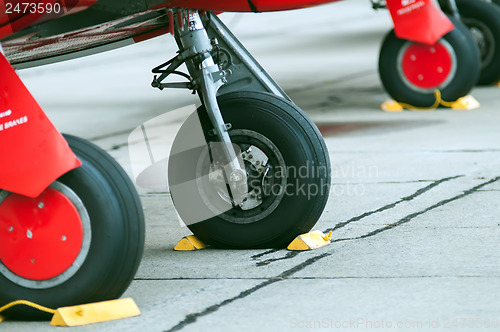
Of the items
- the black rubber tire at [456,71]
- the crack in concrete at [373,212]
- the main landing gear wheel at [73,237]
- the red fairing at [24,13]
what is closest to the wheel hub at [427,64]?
the black rubber tire at [456,71]

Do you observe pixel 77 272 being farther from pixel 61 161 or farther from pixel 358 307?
pixel 358 307

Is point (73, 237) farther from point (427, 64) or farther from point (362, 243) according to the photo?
point (427, 64)

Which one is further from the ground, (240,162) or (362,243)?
(240,162)

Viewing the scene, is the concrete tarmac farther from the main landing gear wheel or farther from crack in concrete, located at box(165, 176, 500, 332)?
the main landing gear wheel

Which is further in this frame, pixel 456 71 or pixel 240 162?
pixel 456 71

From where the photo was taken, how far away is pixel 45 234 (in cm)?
339

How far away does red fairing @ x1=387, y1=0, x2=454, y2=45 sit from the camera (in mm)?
8388

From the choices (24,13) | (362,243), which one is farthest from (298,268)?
(24,13)

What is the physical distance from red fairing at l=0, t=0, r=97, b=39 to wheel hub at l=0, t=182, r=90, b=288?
2.14ft

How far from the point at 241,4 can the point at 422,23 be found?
14.4 feet

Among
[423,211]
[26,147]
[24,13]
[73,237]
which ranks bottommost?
[423,211]

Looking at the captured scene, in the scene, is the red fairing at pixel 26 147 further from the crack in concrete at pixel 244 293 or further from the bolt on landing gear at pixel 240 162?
the bolt on landing gear at pixel 240 162

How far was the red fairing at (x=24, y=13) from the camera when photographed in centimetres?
354

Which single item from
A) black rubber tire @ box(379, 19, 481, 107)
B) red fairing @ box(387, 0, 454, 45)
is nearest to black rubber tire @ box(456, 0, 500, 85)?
black rubber tire @ box(379, 19, 481, 107)
